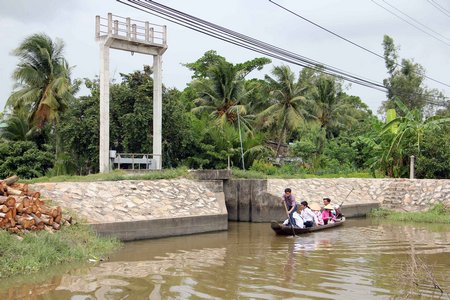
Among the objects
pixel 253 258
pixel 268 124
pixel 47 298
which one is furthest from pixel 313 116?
pixel 47 298

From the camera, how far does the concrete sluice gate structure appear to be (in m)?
16.8

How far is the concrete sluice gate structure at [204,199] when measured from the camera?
1680 centimetres

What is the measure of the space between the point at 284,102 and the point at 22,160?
68.9 ft

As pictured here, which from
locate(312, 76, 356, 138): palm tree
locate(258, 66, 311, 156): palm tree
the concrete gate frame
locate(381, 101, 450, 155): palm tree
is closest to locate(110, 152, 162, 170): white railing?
the concrete gate frame

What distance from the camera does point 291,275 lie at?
11516 millimetres

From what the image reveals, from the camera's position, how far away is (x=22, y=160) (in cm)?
3131

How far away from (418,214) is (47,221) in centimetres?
1760

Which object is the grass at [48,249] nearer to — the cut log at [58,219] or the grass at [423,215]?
the cut log at [58,219]

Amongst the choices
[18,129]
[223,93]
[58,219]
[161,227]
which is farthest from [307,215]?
[18,129]

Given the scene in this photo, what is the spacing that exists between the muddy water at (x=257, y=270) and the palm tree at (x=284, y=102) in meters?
23.8

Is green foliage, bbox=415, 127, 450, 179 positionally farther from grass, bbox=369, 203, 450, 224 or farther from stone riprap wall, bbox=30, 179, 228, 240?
stone riprap wall, bbox=30, 179, 228, 240

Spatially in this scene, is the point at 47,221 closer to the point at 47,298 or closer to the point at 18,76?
the point at 47,298

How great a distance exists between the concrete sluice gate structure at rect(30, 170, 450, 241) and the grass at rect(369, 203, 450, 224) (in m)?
0.66

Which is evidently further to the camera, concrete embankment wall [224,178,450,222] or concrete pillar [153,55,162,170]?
concrete pillar [153,55,162,170]
